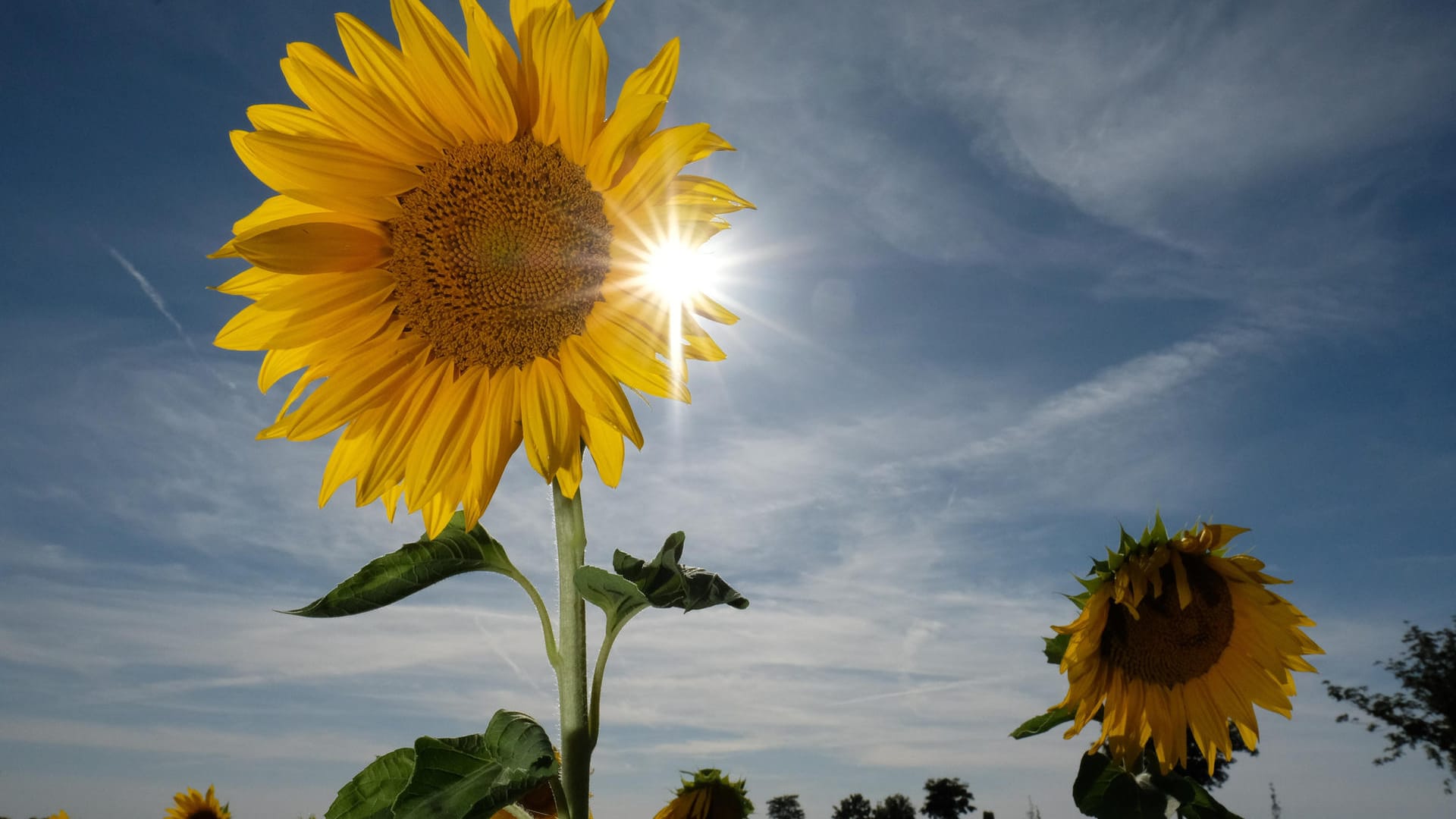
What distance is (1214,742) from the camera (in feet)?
16.8

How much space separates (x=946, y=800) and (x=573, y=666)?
59700 millimetres

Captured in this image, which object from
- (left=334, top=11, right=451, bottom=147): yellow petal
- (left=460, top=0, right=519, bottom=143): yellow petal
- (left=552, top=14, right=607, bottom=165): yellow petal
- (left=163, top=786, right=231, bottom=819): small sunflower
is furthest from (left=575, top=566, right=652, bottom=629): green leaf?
(left=163, top=786, right=231, bottom=819): small sunflower

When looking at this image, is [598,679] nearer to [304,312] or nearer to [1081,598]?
[304,312]

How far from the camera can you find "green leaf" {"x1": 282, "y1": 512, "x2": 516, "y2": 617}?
2676 mm

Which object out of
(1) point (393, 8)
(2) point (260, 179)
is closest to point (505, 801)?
(2) point (260, 179)

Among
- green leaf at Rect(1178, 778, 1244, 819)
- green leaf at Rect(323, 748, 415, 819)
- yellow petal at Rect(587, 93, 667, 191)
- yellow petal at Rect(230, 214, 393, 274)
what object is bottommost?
green leaf at Rect(323, 748, 415, 819)

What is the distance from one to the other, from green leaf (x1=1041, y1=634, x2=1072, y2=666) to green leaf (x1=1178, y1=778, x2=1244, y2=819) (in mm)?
858

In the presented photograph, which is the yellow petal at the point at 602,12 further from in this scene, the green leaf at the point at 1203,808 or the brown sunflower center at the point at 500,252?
the green leaf at the point at 1203,808

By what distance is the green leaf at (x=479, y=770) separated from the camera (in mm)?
2305

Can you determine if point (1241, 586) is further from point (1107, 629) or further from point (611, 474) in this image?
point (611, 474)

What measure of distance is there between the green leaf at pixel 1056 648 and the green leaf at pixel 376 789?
3288 millimetres

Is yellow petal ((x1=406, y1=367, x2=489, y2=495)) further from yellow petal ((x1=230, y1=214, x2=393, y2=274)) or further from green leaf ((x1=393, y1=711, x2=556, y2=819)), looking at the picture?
green leaf ((x1=393, y1=711, x2=556, y2=819))

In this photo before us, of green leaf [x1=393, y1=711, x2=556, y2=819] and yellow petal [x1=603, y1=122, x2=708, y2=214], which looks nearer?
green leaf [x1=393, y1=711, x2=556, y2=819]

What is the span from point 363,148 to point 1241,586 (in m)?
4.53
